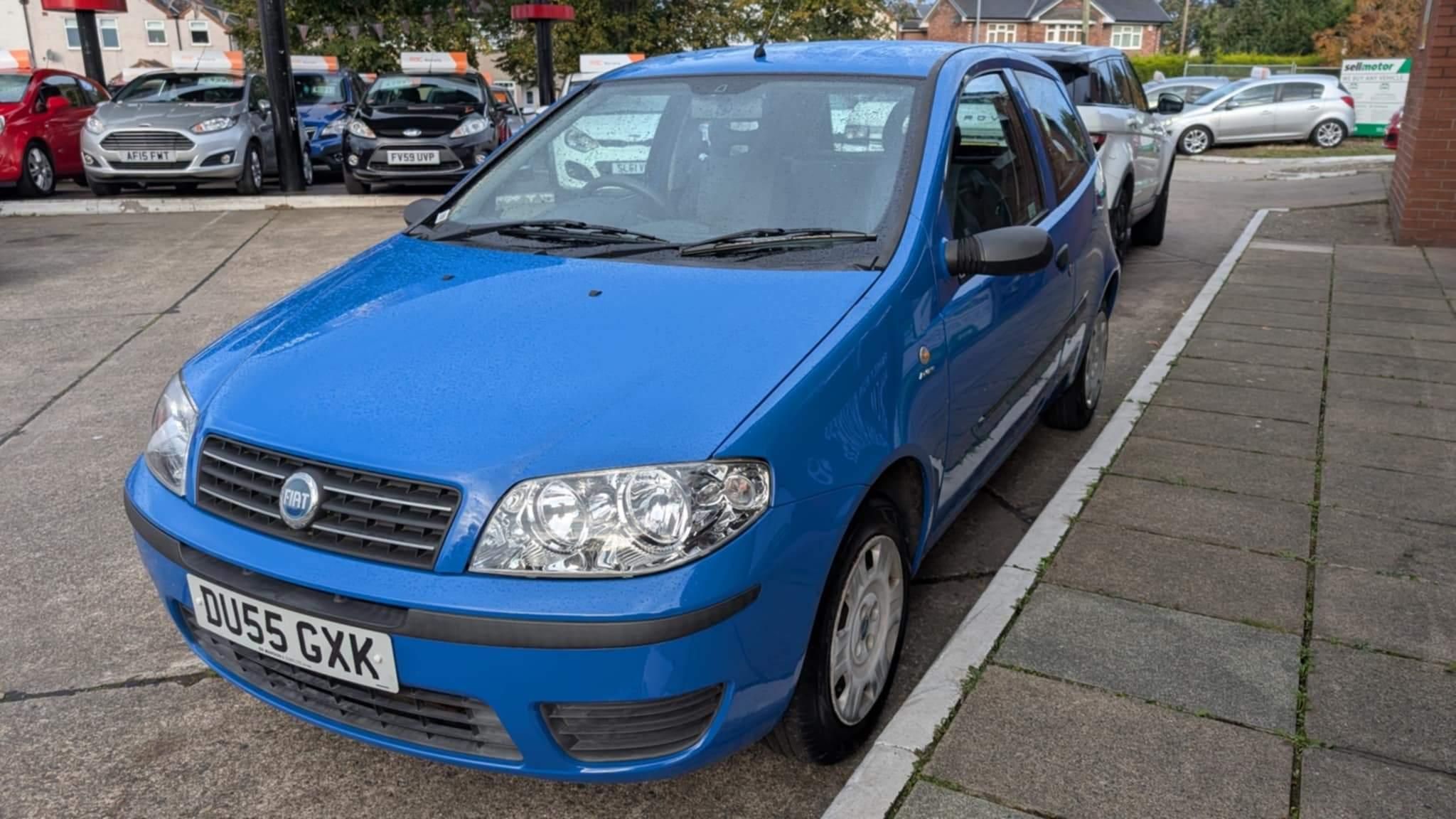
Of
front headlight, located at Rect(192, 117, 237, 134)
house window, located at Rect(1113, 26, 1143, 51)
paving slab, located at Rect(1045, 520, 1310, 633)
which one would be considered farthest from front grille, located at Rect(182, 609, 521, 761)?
house window, located at Rect(1113, 26, 1143, 51)

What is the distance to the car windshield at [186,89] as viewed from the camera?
13.6 m

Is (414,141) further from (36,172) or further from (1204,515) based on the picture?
(1204,515)

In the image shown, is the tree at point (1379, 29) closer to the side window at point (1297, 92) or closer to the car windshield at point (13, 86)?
the side window at point (1297, 92)

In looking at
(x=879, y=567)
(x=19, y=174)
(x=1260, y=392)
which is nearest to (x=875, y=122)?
(x=879, y=567)

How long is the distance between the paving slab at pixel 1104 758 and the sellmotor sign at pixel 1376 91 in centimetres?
2680

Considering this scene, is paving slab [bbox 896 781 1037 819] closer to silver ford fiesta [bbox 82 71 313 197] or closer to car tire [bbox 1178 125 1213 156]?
silver ford fiesta [bbox 82 71 313 197]

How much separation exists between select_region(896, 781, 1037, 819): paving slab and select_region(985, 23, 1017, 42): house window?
3361 inches

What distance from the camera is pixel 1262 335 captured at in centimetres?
690

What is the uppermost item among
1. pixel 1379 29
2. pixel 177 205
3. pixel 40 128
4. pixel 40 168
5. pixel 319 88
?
pixel 1379 29

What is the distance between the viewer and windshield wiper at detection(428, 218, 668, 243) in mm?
3318

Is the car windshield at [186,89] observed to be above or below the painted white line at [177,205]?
above

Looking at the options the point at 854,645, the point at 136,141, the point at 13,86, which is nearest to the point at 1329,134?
the point at 136,141

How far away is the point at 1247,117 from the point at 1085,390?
21.1 m

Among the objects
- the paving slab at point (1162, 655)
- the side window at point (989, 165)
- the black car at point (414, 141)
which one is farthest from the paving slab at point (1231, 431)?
the black car at point (414, 141)
